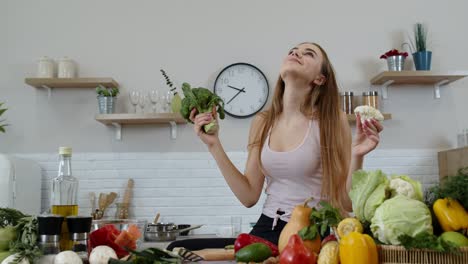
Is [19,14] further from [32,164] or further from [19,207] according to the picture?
[19,207]

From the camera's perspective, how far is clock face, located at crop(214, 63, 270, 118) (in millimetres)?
4281

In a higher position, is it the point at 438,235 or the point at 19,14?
the point at 19,14

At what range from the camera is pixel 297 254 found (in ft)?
3.75

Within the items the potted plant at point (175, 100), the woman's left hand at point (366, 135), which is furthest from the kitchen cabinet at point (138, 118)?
the woman's left hand at point (366, 135)

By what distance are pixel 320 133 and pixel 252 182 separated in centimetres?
41

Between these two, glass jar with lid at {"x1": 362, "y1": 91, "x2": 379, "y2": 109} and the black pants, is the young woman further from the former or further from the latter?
glass jar with lid at {"x1": 362, "y1": 91, "x2": 379, "y2": 109}

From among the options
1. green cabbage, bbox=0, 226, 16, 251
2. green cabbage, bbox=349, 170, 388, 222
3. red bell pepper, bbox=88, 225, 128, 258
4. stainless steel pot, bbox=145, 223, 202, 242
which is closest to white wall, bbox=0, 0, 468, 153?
stainless steel pot, bbox=145, 223, 202, 242

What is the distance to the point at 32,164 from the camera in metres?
4.02

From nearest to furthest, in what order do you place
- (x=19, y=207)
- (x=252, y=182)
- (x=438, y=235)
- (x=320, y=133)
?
(x=438, y=235) < (x=320, y=133) < (x=252, y=182) < (x=19, y=207)

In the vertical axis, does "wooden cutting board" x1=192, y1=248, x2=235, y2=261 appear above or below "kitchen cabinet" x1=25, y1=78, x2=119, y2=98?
below

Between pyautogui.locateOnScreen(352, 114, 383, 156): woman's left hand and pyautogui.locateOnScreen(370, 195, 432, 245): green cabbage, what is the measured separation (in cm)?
48

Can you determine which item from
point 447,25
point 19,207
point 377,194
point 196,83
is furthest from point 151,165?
point 377,194

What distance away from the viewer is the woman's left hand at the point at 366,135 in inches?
63.1

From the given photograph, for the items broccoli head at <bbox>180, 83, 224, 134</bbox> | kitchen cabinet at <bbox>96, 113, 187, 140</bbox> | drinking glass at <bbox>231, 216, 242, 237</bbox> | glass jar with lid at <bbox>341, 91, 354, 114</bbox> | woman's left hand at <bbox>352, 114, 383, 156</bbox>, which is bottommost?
drinking glass at <bbox>231, 216, 242, 237</bbox>
